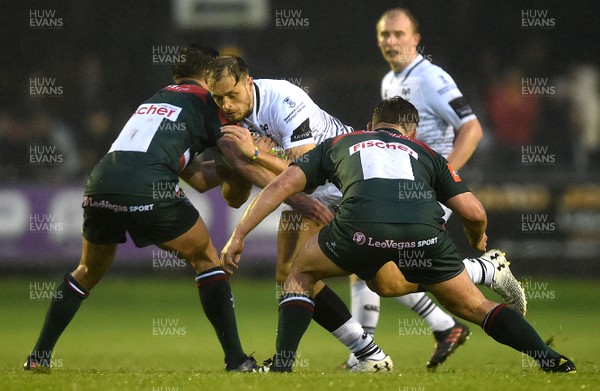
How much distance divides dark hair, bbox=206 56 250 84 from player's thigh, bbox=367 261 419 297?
60.1 inches

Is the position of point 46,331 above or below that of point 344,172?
below

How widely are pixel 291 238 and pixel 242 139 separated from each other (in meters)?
0.90

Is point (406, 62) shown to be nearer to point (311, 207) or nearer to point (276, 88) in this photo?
point (276, 88)

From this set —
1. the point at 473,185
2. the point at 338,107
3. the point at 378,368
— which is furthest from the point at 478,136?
the point at 338,107

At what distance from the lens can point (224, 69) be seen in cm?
689

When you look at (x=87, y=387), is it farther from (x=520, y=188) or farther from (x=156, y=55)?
(x=156, y=55)

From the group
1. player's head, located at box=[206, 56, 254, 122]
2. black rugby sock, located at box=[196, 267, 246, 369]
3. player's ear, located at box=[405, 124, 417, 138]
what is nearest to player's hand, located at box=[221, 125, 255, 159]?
player's head, located at box=[206, 56, 254, 122]

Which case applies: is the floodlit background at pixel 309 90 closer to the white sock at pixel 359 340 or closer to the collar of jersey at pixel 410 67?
the collar of jersey at pixel 410 67

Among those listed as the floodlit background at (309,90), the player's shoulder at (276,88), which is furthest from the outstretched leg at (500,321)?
the floodlit background at (309,90)

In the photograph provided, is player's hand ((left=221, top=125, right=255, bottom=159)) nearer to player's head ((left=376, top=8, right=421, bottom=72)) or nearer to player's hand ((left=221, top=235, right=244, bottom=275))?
player's hand ((left=221, top=235, right=244, bottom=275))

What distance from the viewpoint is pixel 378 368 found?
7062 millimetres

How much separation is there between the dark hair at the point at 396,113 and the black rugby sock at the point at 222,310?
1440 millimetres

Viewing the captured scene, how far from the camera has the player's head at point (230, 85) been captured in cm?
689

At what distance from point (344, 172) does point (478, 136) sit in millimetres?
2393
